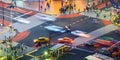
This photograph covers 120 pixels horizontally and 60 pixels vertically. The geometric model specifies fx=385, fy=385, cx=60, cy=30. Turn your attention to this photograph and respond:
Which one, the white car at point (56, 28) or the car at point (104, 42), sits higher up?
the white car at point (56, 28)

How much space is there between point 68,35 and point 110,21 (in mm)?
12018

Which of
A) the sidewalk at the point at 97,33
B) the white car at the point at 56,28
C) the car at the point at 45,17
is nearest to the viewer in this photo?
the sidewalk at the point at 97,33

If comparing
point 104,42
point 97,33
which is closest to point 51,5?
point 97,33

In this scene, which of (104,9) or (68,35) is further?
(104,9)

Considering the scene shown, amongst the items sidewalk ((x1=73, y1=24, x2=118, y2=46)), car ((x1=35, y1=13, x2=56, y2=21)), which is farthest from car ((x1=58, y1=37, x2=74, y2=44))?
car ((x1=35, y1=13, x2=56, y2=21))

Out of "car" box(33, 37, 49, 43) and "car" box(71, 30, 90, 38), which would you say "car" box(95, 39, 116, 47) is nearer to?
"car" box(71, 30, 90, 38)

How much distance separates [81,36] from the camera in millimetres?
73250

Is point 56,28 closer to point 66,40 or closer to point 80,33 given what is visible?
point 80,33

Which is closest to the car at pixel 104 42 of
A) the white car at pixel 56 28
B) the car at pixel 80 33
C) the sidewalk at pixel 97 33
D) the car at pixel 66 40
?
the sidewalk at pixel 97 33

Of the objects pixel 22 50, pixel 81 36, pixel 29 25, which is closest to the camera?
pixel 22 50

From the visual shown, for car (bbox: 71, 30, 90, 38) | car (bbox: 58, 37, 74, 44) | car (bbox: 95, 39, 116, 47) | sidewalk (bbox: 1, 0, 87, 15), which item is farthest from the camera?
sidewalk (bbox: 1, 0, 87, 15)

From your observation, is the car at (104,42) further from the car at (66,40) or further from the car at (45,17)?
the car at (45,17)

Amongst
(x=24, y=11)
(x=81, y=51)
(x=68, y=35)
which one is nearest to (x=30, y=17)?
(x=24, y=11)

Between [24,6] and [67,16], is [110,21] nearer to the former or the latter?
[67,16]
